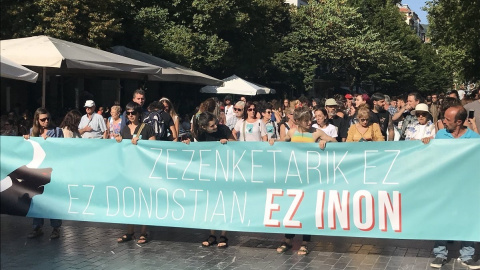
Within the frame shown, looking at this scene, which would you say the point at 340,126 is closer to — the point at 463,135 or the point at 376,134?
the point at 376,134

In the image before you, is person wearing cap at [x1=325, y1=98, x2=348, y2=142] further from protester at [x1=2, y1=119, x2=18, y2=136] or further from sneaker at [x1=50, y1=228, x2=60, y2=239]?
protester at [x1=2, y1=119, x2=18, y2=136]

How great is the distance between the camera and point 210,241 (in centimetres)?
805

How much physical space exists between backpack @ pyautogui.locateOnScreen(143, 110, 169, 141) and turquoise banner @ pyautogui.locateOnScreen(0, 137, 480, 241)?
1.04 m

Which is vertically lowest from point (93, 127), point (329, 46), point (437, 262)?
point (437, 262)

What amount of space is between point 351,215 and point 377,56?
46466mm

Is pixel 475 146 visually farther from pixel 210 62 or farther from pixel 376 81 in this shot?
pixel 376 81

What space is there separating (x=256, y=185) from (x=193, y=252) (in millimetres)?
1102

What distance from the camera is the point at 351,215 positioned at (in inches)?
278

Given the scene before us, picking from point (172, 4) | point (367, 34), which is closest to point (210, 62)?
point (172, 4)

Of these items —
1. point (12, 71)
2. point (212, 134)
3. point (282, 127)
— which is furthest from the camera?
point (282, 127)

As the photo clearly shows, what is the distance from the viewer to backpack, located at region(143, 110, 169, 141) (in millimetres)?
8961

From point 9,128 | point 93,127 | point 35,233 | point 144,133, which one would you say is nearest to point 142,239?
point 144,133

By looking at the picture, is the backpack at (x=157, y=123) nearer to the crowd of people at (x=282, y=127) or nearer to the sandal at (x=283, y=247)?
the crowd of people at (x=282, y=127)

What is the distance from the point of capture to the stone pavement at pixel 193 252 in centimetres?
715
